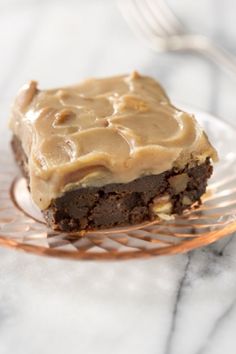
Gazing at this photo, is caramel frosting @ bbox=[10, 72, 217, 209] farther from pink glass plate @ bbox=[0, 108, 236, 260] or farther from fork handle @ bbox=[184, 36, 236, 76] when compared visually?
fork handle @ bbox=[184, 36, 236, 76]

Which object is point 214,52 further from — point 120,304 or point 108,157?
point 120,304

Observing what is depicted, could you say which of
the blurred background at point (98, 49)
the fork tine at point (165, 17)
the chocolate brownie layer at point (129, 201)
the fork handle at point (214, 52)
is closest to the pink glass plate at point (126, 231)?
the chocolate brownie layer at point (129, 201)

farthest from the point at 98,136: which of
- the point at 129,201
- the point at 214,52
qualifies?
the point at 214,52

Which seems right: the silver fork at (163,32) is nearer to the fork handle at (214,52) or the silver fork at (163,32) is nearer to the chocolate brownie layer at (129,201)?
the fork handle at (214,52)

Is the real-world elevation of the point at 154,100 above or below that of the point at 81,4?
above

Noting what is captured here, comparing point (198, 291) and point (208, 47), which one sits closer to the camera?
point (198, 291)

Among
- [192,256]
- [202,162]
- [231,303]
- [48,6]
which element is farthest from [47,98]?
[48,6]

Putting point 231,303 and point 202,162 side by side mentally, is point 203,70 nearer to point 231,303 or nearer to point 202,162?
point 202,162

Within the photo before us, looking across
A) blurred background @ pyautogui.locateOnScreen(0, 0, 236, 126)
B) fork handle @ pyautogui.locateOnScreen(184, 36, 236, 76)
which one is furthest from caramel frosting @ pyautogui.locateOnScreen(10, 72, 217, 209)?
fork handle @ pyautogui.locateOnScreen(184, 36, 236, 76)
